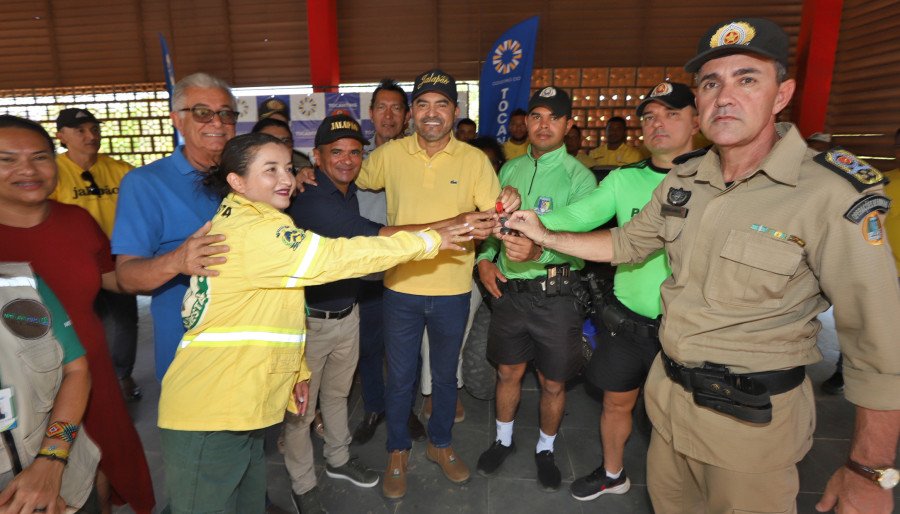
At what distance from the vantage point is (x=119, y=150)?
9492 millimetres

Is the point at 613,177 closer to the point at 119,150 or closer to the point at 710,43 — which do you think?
the point at 710,43

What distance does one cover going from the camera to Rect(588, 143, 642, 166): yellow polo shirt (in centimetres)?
663

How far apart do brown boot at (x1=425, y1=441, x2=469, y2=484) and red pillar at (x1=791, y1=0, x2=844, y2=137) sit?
8.29 metres

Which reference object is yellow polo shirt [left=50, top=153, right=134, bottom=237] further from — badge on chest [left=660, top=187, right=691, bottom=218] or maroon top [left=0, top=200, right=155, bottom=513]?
badge on chest [left=660, top=187, right=691, bottom=218]

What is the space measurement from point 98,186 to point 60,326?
2.91 m

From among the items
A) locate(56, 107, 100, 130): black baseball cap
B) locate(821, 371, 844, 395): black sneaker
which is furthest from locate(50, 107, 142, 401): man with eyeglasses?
locate(821, 371, 844, 395): black sneaker

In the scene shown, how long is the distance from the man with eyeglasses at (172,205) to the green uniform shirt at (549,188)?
5.16 feet

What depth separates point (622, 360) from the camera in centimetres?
230

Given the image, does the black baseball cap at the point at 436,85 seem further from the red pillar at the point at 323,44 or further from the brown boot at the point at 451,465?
the red pillar at the point at 323,44

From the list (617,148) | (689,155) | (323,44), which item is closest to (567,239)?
(689,155)

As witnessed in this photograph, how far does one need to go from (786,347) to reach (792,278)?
0.21 metres

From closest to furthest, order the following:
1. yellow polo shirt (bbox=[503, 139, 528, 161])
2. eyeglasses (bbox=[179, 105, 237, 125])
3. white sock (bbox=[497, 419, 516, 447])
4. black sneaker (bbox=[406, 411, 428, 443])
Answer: eyeglasses (bbox=[179, 105, 237, 125]) → white sock (bbox=[497, 419, 516, 447]) → black sneaker (bbox=[406, 411, 428, 443]) → yellow polo shirt (bbox=[503, 139, 528, 161])

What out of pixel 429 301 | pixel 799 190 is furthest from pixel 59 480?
pixel 799 190

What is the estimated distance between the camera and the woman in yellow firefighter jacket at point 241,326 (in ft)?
4.99
